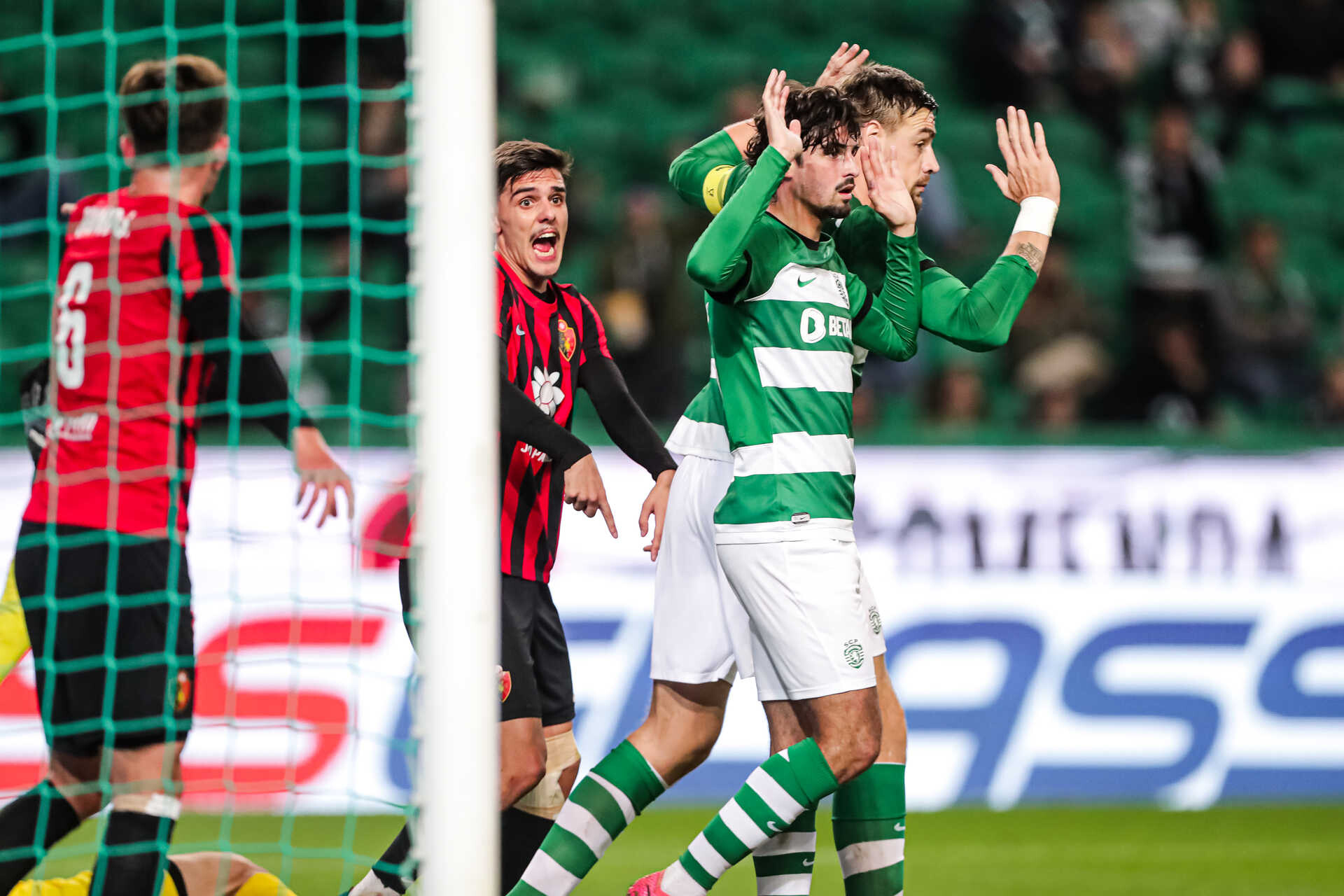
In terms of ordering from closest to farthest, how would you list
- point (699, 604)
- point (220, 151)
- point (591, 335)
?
point (220, 151) < point (699, 604) < point (591, 335)

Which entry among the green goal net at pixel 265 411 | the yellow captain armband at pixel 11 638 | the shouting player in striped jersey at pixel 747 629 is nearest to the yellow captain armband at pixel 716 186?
the shouting player in striped jersey at pixel 747 629

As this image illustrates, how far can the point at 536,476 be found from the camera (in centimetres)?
368

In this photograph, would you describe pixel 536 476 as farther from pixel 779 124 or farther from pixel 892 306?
pixel 779 124

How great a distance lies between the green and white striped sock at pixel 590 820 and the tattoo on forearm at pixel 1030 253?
4.34ft

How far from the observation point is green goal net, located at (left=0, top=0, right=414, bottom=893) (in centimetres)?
368

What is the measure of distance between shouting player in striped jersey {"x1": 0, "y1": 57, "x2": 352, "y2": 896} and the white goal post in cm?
47

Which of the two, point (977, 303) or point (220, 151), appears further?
point (977, 303)

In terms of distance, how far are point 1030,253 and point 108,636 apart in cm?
200

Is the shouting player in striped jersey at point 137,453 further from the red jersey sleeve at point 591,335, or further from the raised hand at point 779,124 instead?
the raised hand at point 779,124

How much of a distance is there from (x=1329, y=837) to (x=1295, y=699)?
842mm

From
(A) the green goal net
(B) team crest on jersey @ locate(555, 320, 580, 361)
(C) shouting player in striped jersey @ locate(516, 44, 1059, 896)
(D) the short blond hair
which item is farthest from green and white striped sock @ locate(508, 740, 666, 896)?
(D) the short blond hair

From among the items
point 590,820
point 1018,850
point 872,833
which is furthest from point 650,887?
point 1018,850

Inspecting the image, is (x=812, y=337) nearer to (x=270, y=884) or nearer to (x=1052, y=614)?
(x=270, y=884)

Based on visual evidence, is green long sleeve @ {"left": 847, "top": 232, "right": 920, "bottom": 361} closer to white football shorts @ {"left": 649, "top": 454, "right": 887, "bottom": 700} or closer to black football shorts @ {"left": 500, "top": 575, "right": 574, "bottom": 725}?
white football shorts @ {"left": 649, "top": 454, "right": 887, "bottom": 700}
